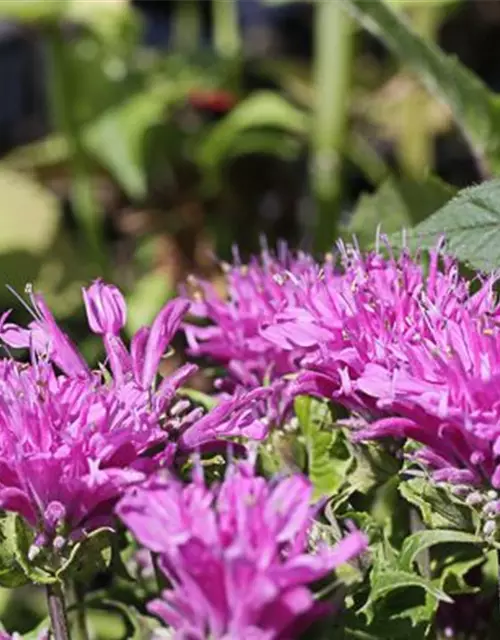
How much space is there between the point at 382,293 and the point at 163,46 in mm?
2007

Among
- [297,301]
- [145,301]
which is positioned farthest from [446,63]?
[145,301]

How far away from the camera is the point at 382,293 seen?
634 millimetres

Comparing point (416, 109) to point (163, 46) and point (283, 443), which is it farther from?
point (283, 443)

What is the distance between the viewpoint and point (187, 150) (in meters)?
1.84

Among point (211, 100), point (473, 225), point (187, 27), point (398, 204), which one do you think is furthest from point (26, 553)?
point (187, 27)

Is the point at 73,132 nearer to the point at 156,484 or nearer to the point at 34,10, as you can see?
the point at 34,10

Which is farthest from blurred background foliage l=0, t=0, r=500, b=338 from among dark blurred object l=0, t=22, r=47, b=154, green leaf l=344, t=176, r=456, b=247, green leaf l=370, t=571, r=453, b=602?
green leaf l=370, t=571, r=453, b=602

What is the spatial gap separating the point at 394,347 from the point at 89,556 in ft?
0.48

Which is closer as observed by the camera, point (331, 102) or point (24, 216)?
point (331, 102)

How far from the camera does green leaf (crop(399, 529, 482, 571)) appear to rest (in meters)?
0.55

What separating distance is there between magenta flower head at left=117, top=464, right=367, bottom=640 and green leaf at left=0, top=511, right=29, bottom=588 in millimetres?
94

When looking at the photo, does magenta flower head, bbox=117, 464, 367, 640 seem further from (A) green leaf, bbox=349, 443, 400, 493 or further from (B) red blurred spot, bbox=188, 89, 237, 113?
(B) red blurred spot, bbox=188, 89, 237, 113

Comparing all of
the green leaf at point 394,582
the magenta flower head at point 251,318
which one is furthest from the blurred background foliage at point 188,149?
the green leaf at point 394,582

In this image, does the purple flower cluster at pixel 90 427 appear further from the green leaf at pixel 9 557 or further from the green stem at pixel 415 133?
the green stem at pixel 415 133
